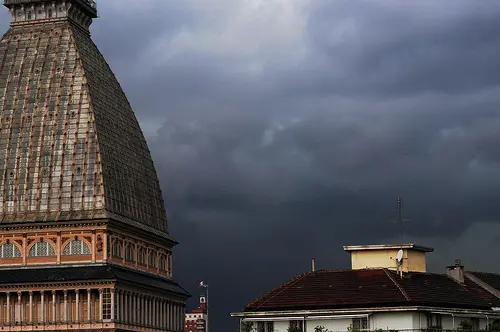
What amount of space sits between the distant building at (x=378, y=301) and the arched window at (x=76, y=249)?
4487 cm

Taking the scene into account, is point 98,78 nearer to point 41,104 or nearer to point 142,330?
point 41,104

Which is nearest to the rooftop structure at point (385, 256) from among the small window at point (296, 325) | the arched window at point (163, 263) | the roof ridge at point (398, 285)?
the roof ridge at point (398, 285)

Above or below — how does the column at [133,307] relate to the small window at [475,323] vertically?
above

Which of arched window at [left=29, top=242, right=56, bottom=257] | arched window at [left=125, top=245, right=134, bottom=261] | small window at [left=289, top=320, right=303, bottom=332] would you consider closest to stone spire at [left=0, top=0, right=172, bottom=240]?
arched window at [left=29, top=242, right=56, bottom=257]

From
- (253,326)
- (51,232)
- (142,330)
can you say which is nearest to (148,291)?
(142,330)

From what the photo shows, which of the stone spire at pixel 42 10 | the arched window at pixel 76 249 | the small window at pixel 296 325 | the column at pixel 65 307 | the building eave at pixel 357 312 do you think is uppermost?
the stone spire at pixel 42 10

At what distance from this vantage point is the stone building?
139m

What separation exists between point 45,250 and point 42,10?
98.2ft

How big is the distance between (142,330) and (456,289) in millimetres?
55507

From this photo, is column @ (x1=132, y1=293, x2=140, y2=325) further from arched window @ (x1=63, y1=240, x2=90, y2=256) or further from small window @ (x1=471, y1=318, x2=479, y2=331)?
small window @ (x1=471, y1=318, x2=479, y2=331)

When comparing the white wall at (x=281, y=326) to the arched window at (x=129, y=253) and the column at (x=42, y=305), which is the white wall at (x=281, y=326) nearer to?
the column at (x=42, y=305)

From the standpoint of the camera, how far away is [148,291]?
150 meters

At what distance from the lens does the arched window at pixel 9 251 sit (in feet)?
463

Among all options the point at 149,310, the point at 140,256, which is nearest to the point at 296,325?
the point at 149,310
